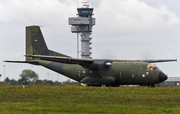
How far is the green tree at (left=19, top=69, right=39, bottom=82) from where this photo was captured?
144ft

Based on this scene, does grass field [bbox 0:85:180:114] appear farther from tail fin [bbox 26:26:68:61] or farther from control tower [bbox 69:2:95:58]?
control tower [bbox 69:2:95:58]

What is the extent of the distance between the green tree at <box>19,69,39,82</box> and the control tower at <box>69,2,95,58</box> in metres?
58.5

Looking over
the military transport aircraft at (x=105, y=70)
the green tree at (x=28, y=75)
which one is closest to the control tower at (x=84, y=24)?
the green tree at (x=28, y=75)

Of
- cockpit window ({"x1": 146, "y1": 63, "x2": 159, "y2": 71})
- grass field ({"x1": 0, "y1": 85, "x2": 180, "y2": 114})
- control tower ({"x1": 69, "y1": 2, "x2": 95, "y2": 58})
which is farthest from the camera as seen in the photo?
control tower ({"x1": 69, "y1": 2, "x2": 95, "y2": 58})

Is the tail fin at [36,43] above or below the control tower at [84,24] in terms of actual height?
→ below

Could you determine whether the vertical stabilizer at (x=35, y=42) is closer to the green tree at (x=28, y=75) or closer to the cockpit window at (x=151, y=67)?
the green tree at (x=28, y=75)

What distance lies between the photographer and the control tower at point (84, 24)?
346 feet

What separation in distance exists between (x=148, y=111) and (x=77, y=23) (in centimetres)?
9484

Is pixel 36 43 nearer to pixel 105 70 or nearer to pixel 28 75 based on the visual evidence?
pixel 28 75

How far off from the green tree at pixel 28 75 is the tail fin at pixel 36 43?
260 inches

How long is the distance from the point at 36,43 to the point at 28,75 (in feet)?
29.1

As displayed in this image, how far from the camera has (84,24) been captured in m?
108

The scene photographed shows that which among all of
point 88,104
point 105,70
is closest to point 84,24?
point 105,70

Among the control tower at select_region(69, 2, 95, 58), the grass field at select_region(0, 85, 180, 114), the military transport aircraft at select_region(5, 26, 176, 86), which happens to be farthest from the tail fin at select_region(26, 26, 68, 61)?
the control tower at select_region(69, 2, 95, 58)
